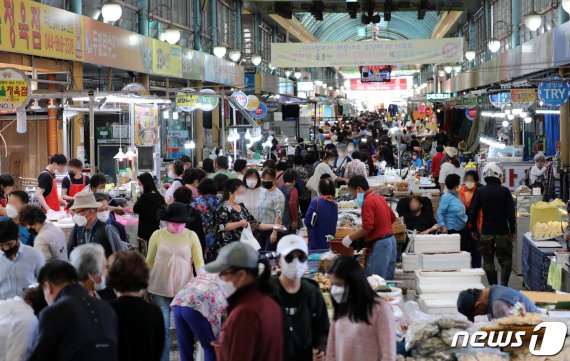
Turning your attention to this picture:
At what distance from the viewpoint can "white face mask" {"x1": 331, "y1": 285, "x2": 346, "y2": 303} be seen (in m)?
5.49

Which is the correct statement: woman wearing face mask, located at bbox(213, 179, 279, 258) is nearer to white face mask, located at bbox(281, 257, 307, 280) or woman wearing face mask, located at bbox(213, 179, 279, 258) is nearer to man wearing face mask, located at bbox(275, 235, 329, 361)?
man wearing face mask, located at bbox(275, 235, 329, 361)

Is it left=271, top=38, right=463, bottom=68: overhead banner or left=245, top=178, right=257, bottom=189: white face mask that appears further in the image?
left=271, top=38, right=463, bottom=68: overhead banner

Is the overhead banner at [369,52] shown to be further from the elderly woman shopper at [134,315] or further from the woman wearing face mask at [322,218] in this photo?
the elderly woman shopper at [134,315]

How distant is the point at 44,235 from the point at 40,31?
307 inches

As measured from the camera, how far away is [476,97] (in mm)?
31125

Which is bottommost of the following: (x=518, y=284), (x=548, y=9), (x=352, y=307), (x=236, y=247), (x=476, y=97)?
(x=518, y=284)

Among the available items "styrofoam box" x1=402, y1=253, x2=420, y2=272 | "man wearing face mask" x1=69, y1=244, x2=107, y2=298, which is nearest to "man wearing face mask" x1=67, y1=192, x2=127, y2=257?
"man wearing face mask" x1=69, y1=244, x2=107, y2=298

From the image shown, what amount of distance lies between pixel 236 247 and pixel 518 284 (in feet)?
27.6

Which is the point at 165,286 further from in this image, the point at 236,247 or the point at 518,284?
the point at 518,284

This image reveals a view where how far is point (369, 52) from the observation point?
96.3ft

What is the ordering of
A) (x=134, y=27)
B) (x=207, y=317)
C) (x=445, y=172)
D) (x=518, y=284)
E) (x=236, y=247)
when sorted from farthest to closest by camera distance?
(x=134, y=27), (x=445, y=172), (x=518, y=284), (x=207, y=317), (x=236, y=247)

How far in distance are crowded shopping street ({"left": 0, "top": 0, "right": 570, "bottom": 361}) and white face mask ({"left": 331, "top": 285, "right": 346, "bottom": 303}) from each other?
14 mm

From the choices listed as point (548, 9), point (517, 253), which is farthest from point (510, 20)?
point (517, 253)

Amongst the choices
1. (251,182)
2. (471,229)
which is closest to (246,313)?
(251,182)
